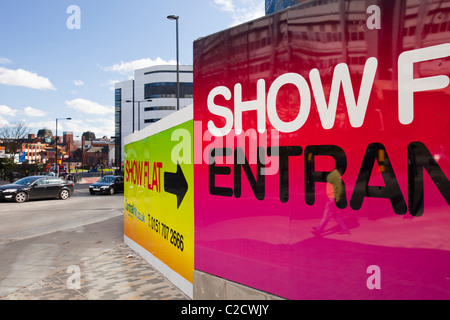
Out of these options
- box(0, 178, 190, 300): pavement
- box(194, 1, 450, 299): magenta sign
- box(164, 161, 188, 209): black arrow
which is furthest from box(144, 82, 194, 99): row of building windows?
box(194, 1, 450, 299): magenta sign

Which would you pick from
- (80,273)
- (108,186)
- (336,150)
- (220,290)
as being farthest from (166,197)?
(108,186)

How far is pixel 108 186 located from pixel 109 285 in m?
20.9

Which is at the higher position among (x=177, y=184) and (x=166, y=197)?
(x=177, y=184)

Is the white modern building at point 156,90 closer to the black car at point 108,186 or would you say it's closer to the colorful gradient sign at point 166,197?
the black car at point 108,186

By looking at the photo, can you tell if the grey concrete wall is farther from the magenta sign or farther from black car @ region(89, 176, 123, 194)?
black car @ region(89, 176, 123, 194)

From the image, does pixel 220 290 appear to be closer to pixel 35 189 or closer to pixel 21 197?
pixel 21 197

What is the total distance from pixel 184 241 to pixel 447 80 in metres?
3.82

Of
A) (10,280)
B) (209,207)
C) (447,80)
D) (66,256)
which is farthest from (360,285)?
(66,256)

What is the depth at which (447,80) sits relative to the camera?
2.44 metres

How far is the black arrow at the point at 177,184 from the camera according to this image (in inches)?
204

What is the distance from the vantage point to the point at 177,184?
17.9ft

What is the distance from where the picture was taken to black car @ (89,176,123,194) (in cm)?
2567
